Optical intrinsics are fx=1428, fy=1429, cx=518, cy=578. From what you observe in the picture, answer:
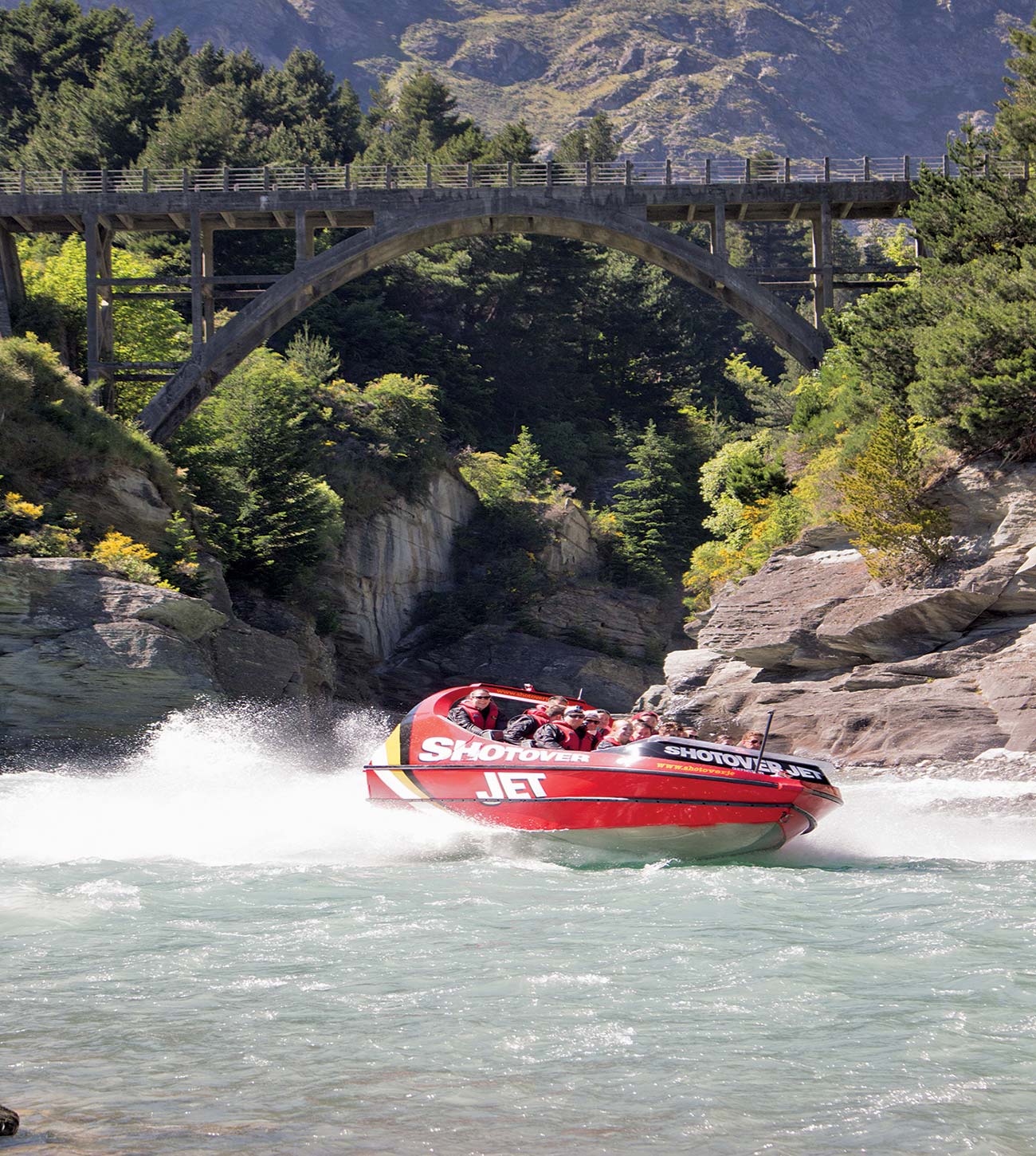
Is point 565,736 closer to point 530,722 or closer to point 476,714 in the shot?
point 530,722

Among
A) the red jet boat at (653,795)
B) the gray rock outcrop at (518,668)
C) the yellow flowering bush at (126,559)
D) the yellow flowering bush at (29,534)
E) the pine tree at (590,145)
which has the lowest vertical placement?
the gray rock outcrop at (518,668)

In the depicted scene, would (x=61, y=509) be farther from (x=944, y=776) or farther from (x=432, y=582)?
(x=432, y=582)

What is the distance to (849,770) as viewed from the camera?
70.1ft

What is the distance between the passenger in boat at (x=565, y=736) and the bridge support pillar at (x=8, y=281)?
25.3 meters

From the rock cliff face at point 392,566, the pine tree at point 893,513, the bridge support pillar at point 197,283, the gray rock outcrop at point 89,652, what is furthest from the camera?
the rock cliff face at point 392,566

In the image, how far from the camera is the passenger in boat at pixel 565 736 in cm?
1597

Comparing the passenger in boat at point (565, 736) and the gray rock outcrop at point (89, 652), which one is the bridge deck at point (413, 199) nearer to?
the gray rock outcrop at point (89, 652)

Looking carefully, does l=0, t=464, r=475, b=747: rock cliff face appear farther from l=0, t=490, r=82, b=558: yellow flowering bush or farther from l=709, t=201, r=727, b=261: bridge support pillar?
l=709, t=201, r=727, b=261: bridge support pillar

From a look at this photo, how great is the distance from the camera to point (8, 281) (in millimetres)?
36719

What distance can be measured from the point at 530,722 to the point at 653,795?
2.28m

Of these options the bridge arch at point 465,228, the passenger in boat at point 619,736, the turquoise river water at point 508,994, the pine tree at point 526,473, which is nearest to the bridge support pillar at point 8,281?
the bridge arch at point 465,228

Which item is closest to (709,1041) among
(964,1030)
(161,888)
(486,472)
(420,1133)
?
(964,1030)

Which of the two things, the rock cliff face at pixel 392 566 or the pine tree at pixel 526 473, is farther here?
the pine tree at pixel 526 473

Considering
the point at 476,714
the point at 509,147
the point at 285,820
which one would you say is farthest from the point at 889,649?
the point at 509,147
